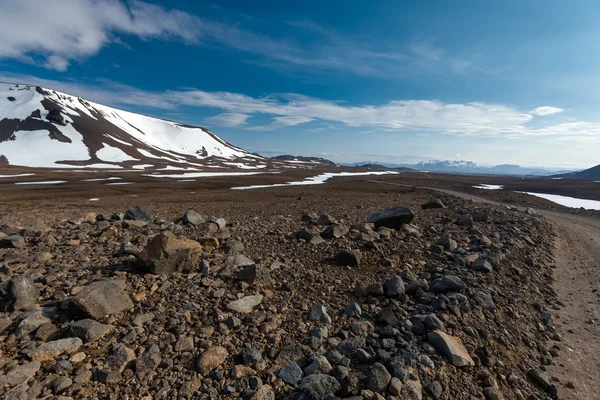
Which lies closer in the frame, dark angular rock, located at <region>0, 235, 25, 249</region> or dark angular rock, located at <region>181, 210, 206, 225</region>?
dark angular rock, located at <region>0, 235, 25, 249</region>

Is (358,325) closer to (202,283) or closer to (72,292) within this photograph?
(202,283)

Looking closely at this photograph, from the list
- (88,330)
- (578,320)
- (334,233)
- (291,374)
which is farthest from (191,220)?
(578,320)

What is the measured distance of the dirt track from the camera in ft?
20.1

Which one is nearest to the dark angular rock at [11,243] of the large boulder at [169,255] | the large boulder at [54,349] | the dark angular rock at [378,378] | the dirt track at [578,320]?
the large boulder at [169,255]

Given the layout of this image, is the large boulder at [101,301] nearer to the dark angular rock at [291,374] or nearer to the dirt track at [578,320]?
the dark angular rock at [291,374]

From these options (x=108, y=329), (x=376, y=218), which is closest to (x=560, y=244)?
(x=376, y=218)

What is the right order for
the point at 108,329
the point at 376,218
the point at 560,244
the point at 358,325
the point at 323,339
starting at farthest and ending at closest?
the point at 560,244 < the point at 376,218 < the point at 358,325 < the point at 323,339 < the point at 108,329

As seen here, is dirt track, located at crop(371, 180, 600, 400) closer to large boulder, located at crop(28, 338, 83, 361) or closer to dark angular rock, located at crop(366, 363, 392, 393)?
dark angular rock, located at crop(366, 363, 392, 393)

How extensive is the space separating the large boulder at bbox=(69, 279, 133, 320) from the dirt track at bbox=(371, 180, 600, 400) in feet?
28.3

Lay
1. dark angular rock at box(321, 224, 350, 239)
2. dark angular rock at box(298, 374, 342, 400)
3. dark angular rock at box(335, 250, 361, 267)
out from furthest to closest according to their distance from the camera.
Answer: dark angular rock at box(321, 224, 350, 239) < dark angular rock at box(335, 250, 361, 267) < dark angular rock at box(298, 374, 342, 400)

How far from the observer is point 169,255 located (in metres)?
7.62

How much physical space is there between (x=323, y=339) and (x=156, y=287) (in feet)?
13.1

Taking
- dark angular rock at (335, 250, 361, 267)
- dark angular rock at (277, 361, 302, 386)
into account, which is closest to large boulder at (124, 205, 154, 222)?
dark angular rock at (335, 250, 361, 267)

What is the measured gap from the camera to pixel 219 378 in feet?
15.7
